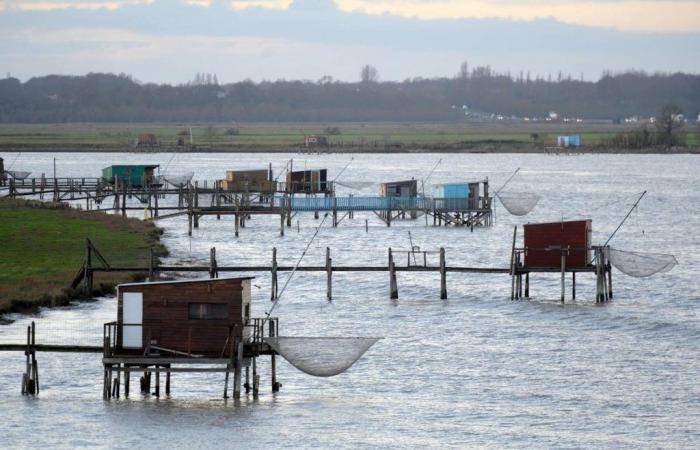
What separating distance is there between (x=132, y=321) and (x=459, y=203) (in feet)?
225

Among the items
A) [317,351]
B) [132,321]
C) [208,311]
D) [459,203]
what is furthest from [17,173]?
[317,351]

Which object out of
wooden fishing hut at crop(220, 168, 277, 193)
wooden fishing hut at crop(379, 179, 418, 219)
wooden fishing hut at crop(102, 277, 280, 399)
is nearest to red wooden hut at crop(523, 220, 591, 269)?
wooden fishing hut at crop(102, 277, 280, 399)

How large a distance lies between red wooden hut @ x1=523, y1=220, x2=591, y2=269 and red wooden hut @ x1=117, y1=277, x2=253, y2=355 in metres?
24.9

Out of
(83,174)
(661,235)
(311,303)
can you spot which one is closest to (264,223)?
(661,235)

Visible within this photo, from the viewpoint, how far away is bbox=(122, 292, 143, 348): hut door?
43438mm

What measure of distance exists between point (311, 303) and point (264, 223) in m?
53.8

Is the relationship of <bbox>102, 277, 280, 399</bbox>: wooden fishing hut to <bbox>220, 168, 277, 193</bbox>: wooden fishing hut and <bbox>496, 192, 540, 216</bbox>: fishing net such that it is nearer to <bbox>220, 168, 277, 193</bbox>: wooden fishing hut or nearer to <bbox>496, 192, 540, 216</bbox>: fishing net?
<bbox>220, 168, 277, 193</bbox>: wooden fishing hut

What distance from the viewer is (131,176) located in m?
120

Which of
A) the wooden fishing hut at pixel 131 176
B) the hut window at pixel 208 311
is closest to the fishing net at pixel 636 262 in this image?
the hut window at pixel 208 311

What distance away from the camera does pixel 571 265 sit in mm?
66062

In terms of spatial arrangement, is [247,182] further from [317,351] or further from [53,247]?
[317,351]

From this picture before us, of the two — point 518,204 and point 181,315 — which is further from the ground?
point 518,204

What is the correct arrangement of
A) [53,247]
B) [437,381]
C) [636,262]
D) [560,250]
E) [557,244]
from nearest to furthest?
[437,381]
[560,250]
[557,244]
[636,262]
[53,247]

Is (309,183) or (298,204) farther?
(309,183)
